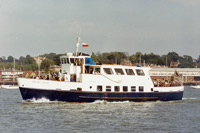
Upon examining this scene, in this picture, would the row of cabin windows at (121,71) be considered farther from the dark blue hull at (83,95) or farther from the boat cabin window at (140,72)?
the dark blue hull at (83,95)

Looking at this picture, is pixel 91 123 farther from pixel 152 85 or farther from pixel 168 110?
pixel 152 85

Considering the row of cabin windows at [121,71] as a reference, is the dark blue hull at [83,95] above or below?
below

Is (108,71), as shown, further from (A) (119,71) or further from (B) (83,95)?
(B) (83,95)

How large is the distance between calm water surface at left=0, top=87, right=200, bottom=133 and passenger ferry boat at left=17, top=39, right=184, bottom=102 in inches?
37.1

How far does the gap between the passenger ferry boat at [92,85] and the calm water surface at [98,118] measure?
37.1 inches

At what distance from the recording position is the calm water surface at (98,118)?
100 ft

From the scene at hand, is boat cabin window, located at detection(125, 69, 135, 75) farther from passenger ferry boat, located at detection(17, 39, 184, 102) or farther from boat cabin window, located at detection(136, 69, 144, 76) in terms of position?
boat cabin window, located at detection(136, 69, 144, 76)

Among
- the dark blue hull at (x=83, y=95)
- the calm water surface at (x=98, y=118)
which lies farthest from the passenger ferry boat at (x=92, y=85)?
the calm water surface at (x=98, y=118)

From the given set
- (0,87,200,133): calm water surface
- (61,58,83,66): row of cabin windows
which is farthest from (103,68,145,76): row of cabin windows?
(0,87,200,133): calm water surface

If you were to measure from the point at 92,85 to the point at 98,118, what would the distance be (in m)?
10.3

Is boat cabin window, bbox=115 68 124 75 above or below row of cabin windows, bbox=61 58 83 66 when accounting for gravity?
below

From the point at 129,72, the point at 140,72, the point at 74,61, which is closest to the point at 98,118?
the point at 74,61

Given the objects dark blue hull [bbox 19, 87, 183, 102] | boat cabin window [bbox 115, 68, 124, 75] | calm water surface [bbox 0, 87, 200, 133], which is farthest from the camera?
boat cabin window [bbox 115, 68, 124, 75]

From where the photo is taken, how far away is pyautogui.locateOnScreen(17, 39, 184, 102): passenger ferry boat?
4347 cm
